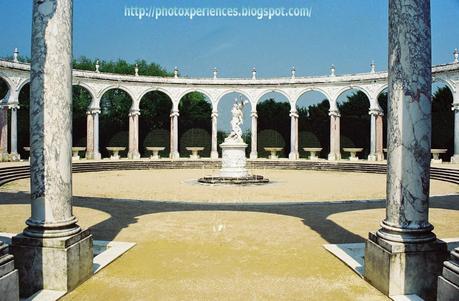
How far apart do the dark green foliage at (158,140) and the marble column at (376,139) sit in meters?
25.0

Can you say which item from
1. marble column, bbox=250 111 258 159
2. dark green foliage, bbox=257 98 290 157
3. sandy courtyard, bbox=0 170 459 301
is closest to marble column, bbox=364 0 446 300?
sandy courtyard, bbox=0 170 459 301

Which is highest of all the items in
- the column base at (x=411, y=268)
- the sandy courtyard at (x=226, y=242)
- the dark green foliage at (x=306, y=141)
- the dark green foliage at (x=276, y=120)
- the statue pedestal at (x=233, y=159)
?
the dark green foliage at (x=276, y=120)

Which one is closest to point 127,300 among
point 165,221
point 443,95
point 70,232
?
point 70,232

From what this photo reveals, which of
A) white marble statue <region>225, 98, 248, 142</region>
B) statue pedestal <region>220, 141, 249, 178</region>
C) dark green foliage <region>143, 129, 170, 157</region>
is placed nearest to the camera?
statue pedestal <region>220, 141, 249, 178</region>

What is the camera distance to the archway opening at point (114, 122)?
5166cm

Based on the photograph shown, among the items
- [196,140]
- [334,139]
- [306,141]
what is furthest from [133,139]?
[306,141]

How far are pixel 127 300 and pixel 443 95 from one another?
4536 cm

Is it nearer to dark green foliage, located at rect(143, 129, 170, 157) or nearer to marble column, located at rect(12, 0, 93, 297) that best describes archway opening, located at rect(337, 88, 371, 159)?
dark green foliage, located at rect(143, 129, 170, 157)

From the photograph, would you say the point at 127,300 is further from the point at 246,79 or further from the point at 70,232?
the point at 246,79

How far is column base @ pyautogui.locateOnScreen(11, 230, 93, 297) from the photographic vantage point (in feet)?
18.8

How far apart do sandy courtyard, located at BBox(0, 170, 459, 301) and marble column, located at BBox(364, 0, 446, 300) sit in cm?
83

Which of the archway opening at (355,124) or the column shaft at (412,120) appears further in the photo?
the archway opening at (355,124)

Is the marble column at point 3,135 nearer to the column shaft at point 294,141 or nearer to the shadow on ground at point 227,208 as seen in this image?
the shadow on ground at point 227,208

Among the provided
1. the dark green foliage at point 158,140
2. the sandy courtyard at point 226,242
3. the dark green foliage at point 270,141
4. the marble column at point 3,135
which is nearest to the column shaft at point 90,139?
the marble column at point 3,135
